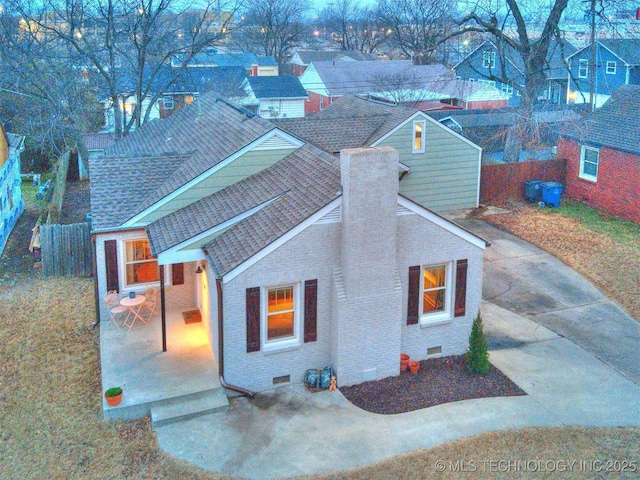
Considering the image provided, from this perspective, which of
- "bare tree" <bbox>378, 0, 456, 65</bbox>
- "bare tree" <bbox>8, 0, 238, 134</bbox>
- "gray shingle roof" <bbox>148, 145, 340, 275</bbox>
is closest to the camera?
"gray shingle roof" <bbox>148, 145, 340, 275</bbox>

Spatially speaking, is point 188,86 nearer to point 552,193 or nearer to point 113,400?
point 552,193

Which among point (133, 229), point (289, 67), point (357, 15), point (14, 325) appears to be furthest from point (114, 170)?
point (357, 15)

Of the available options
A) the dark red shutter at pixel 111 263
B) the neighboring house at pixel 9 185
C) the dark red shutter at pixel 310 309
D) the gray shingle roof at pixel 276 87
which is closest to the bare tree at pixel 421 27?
the gray shingle roof at pixel 276 87

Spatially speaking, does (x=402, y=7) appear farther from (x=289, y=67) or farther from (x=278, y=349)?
(x=278, y=349)

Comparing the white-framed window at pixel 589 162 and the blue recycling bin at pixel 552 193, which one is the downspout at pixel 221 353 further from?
the white-framed window at pixel 589 162

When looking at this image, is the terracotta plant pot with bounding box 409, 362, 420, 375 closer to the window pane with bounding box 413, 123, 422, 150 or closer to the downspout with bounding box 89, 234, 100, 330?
the downspout with bounding box 89, 234, 100, 330

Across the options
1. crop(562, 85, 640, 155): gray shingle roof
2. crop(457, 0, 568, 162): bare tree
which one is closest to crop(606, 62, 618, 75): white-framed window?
crop(457, 0, 568, 162): bare tree
